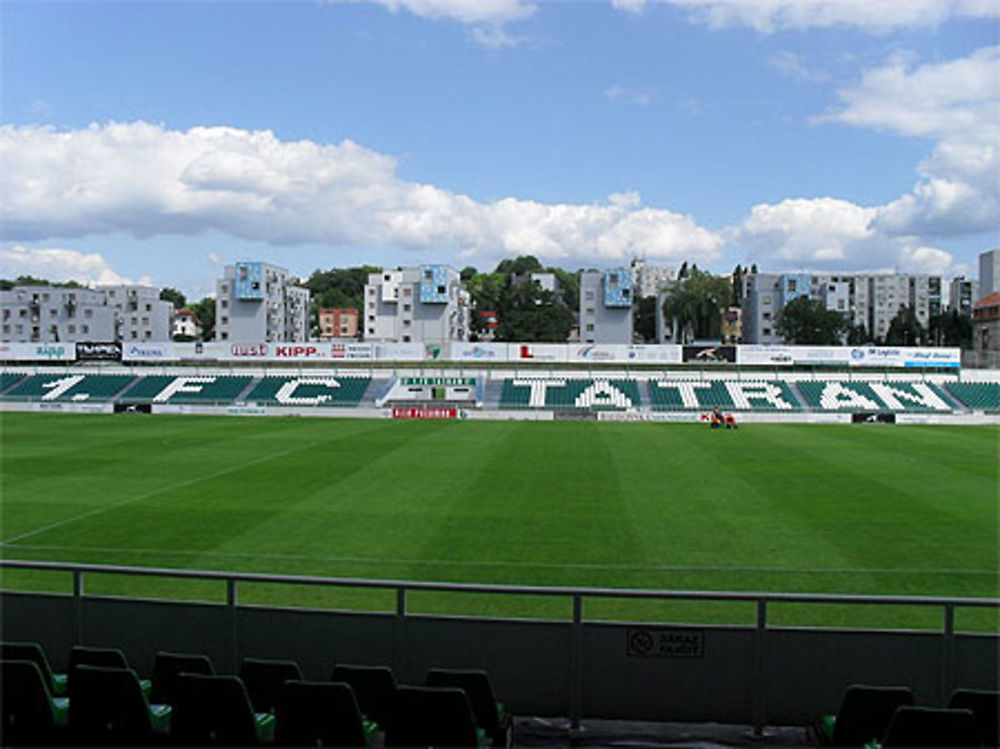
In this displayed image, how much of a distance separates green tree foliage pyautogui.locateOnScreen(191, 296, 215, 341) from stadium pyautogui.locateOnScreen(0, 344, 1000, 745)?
93.9 meters

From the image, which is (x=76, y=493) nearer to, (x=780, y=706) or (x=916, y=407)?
(x=780, y=706)

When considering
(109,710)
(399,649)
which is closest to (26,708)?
(109,710)

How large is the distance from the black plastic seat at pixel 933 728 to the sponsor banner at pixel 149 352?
219 ft

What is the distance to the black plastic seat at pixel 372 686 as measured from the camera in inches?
249

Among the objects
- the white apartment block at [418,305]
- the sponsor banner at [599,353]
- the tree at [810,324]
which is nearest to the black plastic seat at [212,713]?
the sponsor banner at [599,353]

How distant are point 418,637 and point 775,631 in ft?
9.61

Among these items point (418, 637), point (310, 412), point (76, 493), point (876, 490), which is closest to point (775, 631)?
point (418, 637)

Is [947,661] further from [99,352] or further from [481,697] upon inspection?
[99,352]

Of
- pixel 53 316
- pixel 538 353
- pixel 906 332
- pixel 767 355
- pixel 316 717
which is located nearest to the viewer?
pixel 316 717

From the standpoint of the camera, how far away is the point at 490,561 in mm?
16078

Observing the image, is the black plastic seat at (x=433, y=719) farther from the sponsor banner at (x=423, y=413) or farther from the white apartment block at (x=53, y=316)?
the white apartment block at (x=53, y=316)

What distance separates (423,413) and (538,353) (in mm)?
12036

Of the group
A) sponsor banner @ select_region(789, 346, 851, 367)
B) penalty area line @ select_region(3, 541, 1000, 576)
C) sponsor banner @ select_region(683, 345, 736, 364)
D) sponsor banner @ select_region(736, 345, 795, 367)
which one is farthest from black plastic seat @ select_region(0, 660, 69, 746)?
sponsor banner @ select_region(789, 346, 851, 367)

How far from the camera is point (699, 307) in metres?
121
